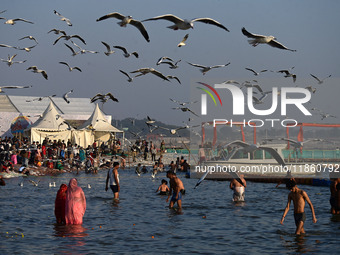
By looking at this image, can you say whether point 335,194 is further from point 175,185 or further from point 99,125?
point 99,125

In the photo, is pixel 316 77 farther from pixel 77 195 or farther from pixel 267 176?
pixel 77 195

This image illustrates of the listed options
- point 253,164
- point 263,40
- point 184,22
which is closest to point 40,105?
point 253,164

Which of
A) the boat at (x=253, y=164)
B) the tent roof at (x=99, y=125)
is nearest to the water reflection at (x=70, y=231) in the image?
the boat at (x=253, y=164)

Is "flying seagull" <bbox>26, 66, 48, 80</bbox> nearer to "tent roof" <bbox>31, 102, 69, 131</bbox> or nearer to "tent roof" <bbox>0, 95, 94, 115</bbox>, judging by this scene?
"tent roof" <bbox>31, 102, 69, 131</bbox>

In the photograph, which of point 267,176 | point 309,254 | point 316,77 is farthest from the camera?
point 267,176

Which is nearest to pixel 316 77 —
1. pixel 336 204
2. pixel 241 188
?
pixel 241 188

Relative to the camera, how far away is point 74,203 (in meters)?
13.9

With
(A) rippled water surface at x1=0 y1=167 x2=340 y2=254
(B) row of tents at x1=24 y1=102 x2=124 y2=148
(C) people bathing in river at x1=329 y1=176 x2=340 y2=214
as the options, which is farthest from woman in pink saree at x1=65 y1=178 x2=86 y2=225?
(B) row of tents at x1=24 y1=102 x2=124 y2=148

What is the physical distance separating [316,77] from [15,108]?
4316cm

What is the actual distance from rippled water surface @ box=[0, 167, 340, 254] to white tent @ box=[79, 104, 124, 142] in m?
23.2

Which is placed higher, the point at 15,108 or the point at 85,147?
the point at 15,108

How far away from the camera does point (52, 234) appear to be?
13.8 metres

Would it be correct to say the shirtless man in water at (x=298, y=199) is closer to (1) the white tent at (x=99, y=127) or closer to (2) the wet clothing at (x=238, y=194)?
(2) the wet clothing at (x=238, y=194)

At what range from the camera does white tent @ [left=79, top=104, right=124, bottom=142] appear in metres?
47.1
